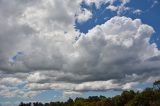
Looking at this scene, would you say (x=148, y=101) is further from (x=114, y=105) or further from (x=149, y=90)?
(x=114, y=105)

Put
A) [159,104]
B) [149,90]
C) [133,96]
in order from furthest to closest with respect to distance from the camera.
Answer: [133,96]
[149,90]
[159,104]

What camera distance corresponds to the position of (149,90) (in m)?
184

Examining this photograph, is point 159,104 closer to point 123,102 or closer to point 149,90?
point 149,90

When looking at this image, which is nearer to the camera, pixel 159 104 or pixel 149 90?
pixel 159 104

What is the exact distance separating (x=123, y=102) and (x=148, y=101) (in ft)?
73.2

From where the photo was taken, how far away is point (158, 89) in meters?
196

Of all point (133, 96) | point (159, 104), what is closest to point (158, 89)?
point (133, 96)

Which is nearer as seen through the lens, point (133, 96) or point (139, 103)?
point (139, 103)

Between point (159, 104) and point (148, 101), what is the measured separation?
7488mm

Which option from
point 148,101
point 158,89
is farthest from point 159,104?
point 158,89

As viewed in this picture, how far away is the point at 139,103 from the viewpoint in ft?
581

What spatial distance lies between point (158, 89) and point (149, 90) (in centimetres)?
1350

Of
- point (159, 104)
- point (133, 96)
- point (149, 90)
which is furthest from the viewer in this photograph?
point (133, 96)

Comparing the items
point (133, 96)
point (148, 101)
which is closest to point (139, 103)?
point (148, 101)
